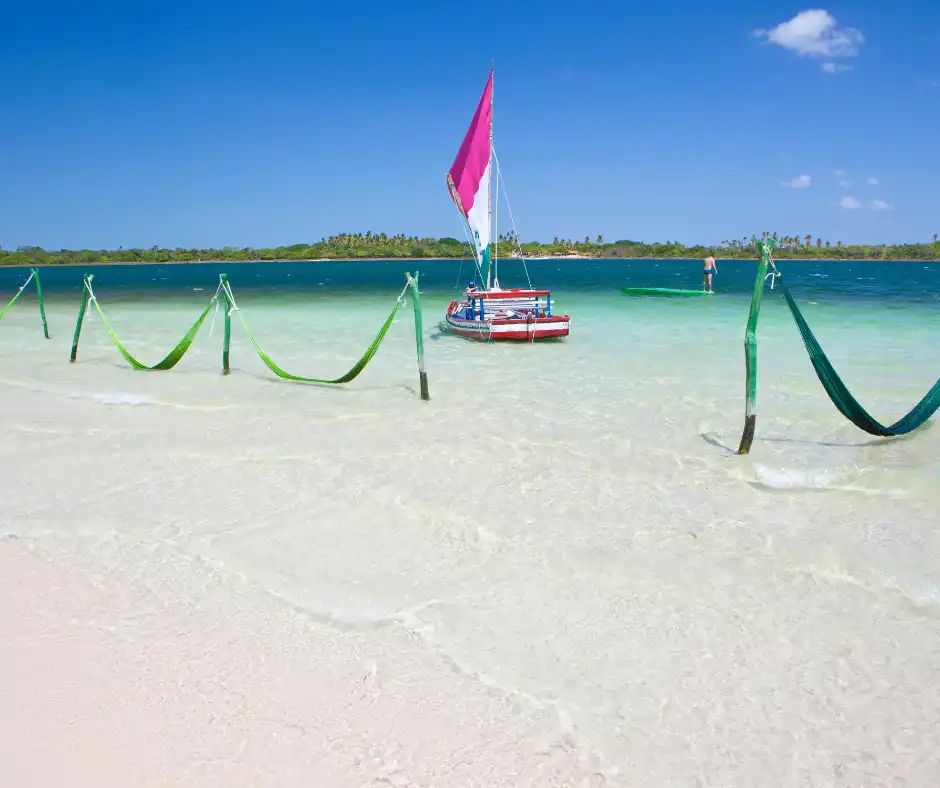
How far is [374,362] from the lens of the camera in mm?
14891

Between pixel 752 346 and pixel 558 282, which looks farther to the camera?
pixel 558 282

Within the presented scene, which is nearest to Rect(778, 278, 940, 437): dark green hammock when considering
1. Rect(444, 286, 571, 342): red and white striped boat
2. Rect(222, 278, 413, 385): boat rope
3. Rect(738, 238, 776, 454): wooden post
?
Rect(738, 238, 776, 454): wooden post

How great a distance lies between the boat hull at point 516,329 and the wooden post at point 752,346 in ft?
28.8

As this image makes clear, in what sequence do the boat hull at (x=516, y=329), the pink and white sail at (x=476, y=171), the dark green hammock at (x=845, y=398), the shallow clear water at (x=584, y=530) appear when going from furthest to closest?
the pink and white sail at (x=476, y=171) < the boat hull at (x=516, y=329) < the dark green hammock at (x=845, y=398) < the shallow clear water at (x=584, y=530)

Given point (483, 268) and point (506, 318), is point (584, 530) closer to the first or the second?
point (506, 318)

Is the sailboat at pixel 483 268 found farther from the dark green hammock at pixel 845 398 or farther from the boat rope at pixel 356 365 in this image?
the dark green hammock at pixel 845 398

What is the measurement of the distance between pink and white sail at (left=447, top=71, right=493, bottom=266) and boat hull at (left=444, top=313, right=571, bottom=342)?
6.69 ft

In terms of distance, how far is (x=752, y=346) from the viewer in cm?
769

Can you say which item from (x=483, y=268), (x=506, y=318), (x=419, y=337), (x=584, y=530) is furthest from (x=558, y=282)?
(x=584, y=530)

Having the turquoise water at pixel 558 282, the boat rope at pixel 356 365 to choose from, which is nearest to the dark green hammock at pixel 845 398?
the boat rope at pixel 356 365

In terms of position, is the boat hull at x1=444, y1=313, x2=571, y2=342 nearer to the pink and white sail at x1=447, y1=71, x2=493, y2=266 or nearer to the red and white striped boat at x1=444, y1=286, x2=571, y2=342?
the red and white striped boat at x1=444, y1=286, x2=571, y2=342

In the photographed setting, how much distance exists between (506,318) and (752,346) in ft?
29.8

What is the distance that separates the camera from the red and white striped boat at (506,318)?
53.5ft

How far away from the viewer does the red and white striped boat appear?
1631cm
